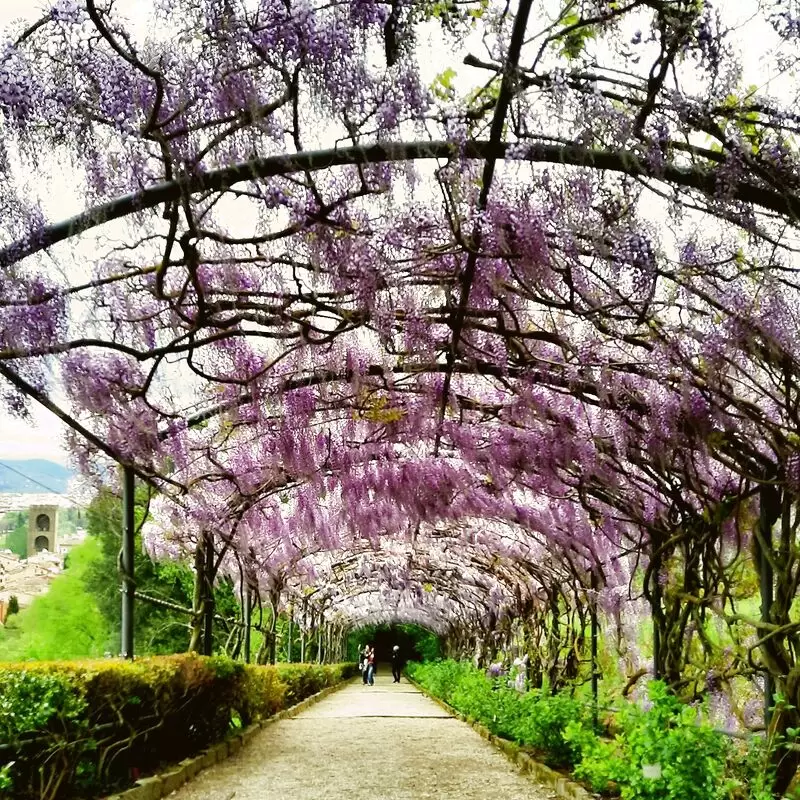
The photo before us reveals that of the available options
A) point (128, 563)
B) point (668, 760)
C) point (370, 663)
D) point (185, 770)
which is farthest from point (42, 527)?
point (668, 760)

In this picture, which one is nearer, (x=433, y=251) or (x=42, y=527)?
(x=433, y=251)

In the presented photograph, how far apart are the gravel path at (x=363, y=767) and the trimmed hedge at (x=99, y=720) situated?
0.36 m

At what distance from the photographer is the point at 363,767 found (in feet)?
26.2

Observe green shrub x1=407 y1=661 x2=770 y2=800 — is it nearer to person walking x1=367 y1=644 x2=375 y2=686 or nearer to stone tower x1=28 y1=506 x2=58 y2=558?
person walking x1=367 y1=644 x2=375 y2=686

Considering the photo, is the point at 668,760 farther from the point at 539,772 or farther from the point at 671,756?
the point at 539,772

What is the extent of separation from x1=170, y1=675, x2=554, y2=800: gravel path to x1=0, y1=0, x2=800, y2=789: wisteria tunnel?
1.20 m

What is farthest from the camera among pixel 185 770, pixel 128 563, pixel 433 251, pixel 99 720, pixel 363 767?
pixel 363 767

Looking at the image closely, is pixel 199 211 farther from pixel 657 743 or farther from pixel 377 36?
pixel 657 743

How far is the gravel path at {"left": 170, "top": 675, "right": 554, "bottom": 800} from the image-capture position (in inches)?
255

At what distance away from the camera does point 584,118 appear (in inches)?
130

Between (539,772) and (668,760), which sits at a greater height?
(668,760)

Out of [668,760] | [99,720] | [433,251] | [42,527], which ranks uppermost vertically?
[42,527]

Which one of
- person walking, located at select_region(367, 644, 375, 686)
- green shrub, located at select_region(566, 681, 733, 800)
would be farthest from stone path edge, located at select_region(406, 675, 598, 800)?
person walking, located at select_region(367, 644, 375, 686)

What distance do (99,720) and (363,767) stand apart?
122 inches
